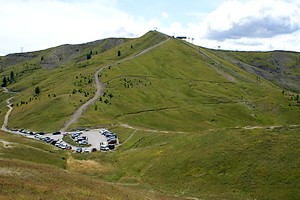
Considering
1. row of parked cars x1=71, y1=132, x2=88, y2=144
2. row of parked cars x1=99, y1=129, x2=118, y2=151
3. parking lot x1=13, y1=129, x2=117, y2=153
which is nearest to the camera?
row of parked cars x1=99, y1=129, x2=118, y2=151

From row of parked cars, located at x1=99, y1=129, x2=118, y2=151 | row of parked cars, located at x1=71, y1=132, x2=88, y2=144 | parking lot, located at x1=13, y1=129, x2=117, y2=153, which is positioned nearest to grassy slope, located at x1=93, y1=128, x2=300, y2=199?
row of parked cars, located at x1=99, y1=129, x2=118, y2=151

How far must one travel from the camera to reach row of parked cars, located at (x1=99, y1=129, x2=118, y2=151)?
112312 millimetres

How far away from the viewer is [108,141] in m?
122

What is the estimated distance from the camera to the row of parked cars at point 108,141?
368 ft

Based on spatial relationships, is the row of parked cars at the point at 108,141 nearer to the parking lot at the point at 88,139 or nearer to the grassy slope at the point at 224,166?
the parking lot at the point at 88,139

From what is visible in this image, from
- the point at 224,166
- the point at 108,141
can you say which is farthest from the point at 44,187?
the point at 108,141

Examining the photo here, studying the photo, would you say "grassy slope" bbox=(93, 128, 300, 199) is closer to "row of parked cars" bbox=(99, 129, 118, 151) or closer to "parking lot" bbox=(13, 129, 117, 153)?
"row of parked cars" bbox=(99, 129, 118, 151)

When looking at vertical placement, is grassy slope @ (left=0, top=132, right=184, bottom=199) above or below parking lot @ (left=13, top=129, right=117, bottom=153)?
above

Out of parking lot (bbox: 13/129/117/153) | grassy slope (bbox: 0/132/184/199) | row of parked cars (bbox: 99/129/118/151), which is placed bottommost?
parking lot (bbox: 13/129/117/153)

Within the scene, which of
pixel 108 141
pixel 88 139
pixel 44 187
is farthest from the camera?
pixel 88 139

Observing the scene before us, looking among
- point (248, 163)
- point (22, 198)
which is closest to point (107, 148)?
point (248, 163)

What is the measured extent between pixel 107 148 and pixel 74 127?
4531cm

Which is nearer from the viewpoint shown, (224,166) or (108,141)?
(224,166)

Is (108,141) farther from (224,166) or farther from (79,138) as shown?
(224,166)
